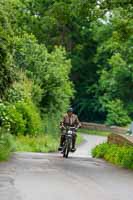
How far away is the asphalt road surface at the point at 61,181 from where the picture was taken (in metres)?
11.9

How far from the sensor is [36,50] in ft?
137

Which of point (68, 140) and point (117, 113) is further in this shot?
point (117, 113)

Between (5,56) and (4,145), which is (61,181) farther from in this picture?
(4,145)

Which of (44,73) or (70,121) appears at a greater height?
(44,73)

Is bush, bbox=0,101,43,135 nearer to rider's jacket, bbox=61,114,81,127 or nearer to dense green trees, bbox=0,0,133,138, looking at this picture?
dense green trees, bbox=0,0,133,138

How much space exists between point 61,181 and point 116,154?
8186 mm

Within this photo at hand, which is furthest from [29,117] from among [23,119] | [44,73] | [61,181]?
[61,181]

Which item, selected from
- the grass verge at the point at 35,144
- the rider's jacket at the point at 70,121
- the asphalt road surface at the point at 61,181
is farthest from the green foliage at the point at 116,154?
the grass verge at the point at 35,144

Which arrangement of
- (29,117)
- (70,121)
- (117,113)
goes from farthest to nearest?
(117,113) < (29,117) < (70,121)

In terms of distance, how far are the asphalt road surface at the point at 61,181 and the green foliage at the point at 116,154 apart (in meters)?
0.64

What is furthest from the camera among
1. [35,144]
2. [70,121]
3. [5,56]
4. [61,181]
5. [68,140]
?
[35,144]

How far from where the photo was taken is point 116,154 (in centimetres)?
2219

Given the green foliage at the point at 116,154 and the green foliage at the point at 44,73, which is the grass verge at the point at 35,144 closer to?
the green foliage at the point at 44,73

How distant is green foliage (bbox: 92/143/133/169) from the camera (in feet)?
66.2
